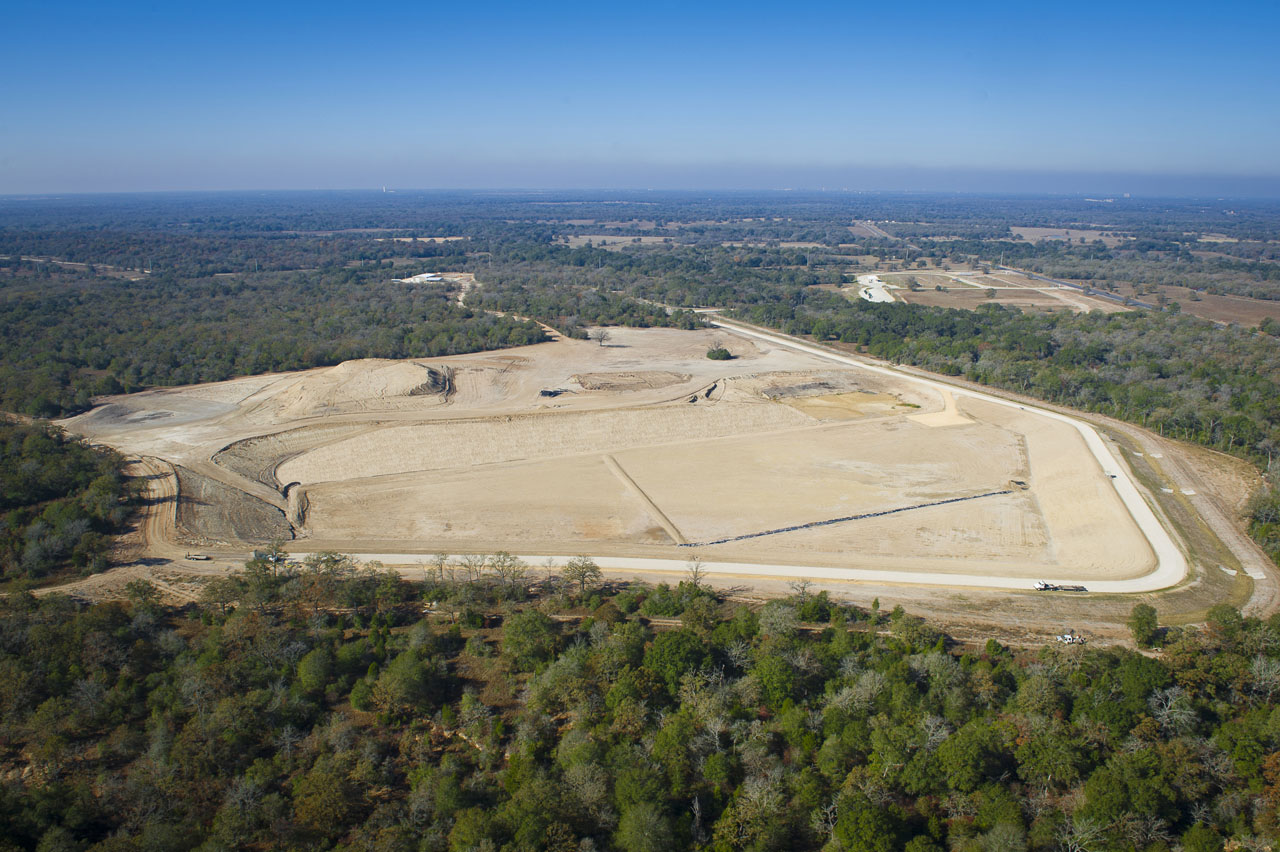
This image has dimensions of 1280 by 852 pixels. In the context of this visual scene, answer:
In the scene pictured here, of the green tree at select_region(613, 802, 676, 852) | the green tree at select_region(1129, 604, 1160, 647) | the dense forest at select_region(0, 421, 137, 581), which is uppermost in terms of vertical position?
the dense forest at select_region(0, 421, 137, 581)

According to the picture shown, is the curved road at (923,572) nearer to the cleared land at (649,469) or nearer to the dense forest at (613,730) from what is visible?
the cleared land at (649,469)

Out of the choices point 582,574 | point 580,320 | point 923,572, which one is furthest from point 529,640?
point 580,320

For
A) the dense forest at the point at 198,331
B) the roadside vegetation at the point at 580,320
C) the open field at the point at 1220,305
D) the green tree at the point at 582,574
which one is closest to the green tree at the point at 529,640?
the green tree at the point at 582,574

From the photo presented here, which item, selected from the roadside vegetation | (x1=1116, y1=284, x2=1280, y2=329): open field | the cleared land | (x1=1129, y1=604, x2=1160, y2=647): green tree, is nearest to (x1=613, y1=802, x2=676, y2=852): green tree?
the cleared land

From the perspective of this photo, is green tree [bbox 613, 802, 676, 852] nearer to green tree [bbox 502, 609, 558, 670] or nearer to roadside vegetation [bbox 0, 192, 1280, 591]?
green tree [bbox 502, 609, 558, 670]

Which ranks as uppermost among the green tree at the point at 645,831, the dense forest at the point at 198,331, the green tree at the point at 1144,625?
the dense forest at the point at 198,331

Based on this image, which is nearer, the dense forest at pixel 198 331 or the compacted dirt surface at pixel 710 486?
the compacted dirt surface at pixel 710 486
